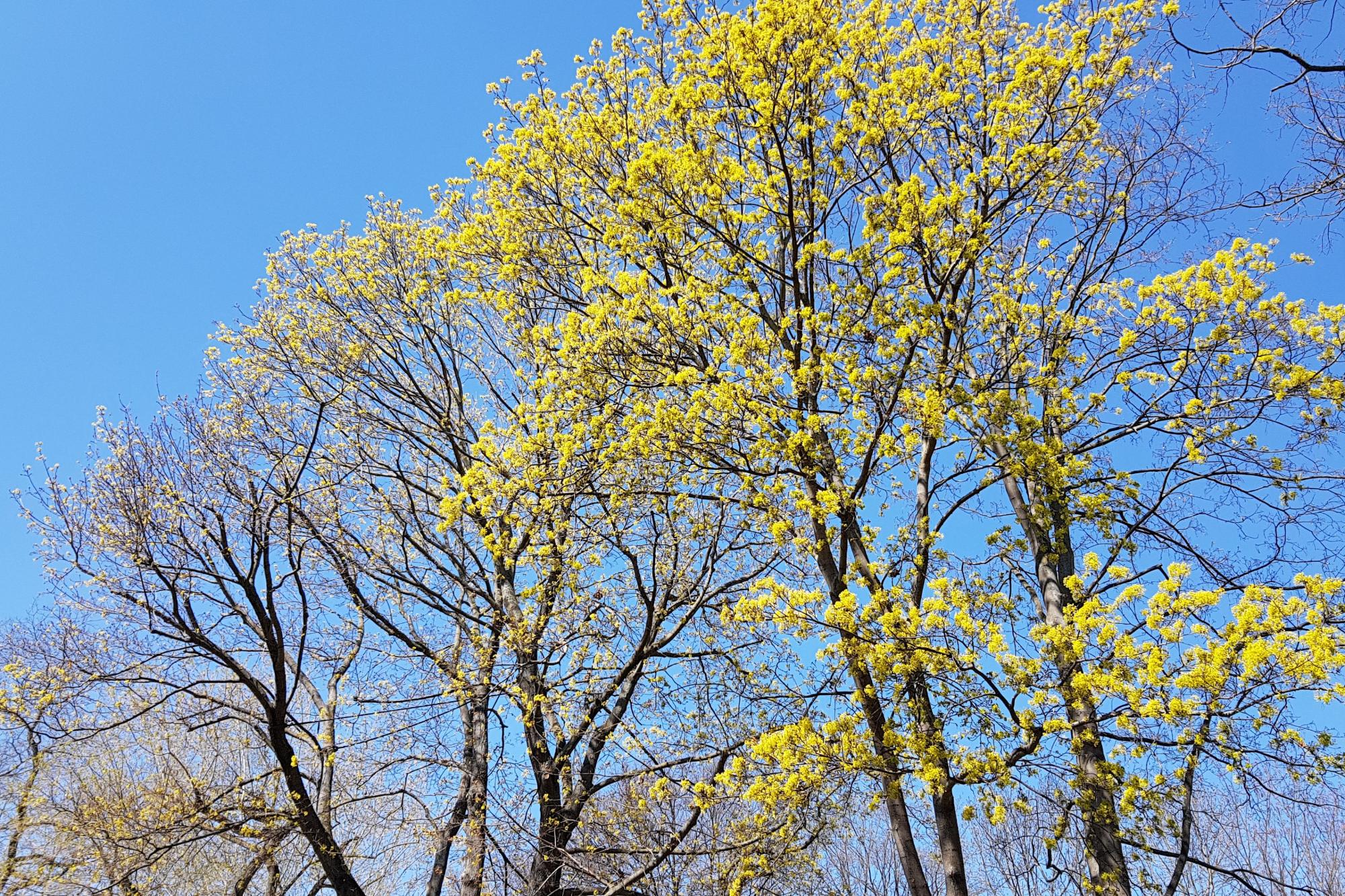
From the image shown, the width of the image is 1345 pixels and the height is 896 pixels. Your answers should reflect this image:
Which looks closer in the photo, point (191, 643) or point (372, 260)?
point (191, 643)

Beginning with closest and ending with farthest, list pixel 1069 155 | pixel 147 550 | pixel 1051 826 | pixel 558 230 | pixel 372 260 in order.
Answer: pixel 1051 826 < pixel 1069 155 < pixel 147 550 < pixel 558 230 < pixel 372 260

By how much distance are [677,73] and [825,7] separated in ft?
5.26

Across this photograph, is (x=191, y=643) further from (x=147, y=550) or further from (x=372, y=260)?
(x=372, y=260)

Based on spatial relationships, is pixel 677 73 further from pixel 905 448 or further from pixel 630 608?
pixel 630 608

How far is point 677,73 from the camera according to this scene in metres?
8.09

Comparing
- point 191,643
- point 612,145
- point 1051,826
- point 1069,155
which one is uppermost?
point 612,145

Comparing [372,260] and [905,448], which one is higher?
[372,260]

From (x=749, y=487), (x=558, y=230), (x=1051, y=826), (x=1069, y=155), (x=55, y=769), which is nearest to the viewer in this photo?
(x=1051, y=826)

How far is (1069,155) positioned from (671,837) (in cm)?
691

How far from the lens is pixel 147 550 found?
25.5 ft

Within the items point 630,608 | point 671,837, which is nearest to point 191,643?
point 630,608

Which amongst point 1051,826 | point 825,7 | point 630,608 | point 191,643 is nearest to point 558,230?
point 825,7

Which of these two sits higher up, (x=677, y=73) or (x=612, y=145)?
(x=677, y=73)

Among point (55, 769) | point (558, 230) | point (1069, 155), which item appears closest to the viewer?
point (1069, 155)
